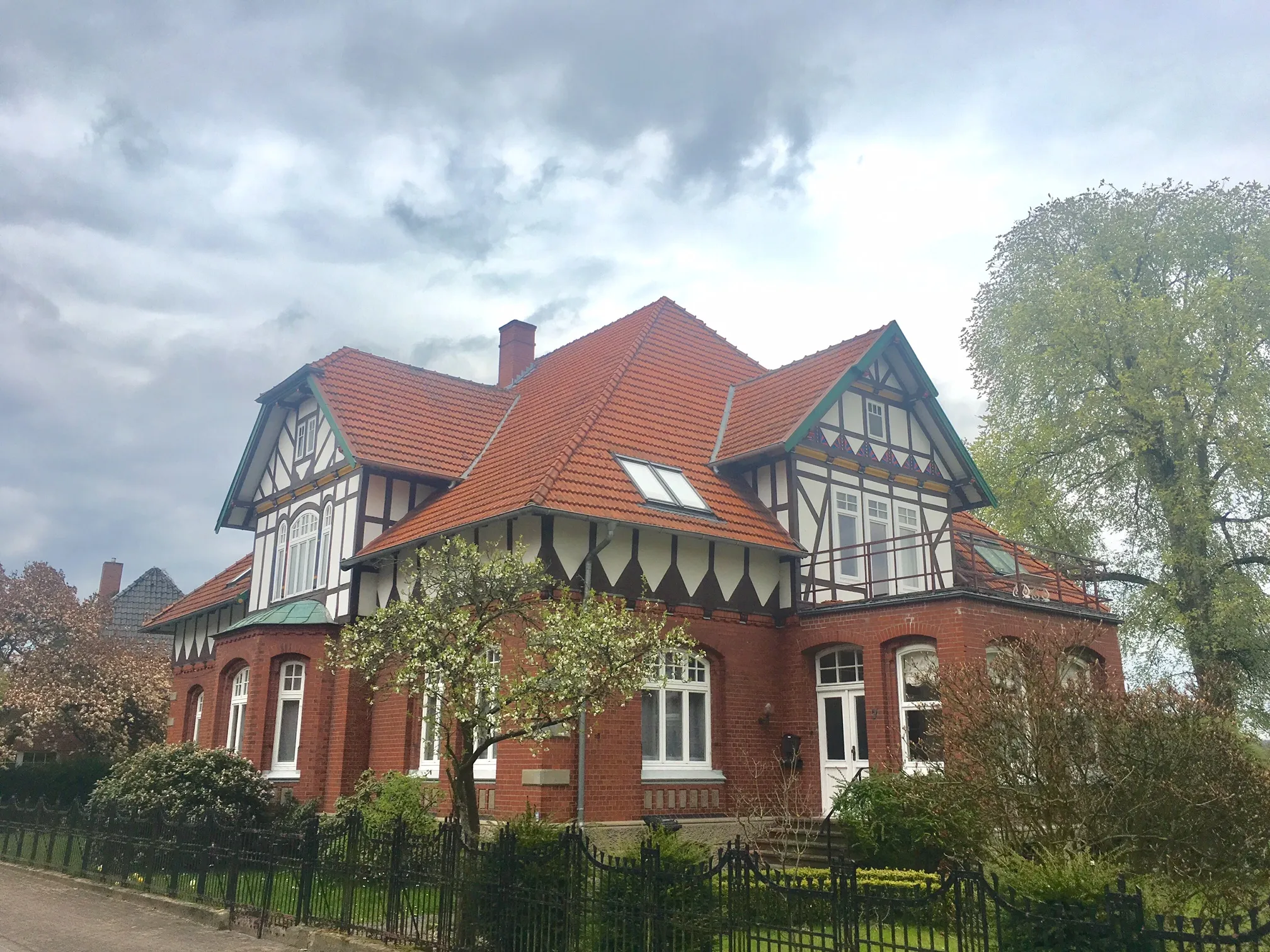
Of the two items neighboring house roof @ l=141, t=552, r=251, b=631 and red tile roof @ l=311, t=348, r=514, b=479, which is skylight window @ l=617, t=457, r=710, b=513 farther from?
neighboring house roof @ l=141, t=552, r=251, b=631

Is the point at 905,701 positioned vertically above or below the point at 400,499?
below

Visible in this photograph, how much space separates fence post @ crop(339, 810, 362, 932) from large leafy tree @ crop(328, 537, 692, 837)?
1.16 metres

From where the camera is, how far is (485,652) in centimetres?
1130

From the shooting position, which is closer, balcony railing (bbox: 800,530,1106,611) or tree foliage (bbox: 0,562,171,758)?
balcony railing (bbox: 800,530,1106,611)

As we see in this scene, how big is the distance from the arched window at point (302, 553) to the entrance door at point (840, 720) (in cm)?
1005

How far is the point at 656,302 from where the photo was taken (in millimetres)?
24219

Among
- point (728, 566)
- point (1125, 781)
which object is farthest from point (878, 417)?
point (1125, 781)

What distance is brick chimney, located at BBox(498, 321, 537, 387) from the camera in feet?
86.8

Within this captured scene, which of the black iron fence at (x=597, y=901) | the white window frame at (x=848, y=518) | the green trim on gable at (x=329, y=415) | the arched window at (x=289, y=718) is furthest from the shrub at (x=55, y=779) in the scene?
the white window frame at (x=848, y=518)

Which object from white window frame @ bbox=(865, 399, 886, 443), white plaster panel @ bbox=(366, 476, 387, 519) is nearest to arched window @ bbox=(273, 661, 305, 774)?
white plaster panel @ bbox=(366, 476, 387, 519)

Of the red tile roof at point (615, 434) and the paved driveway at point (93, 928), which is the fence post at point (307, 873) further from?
the red tile roof at point (615, 434)

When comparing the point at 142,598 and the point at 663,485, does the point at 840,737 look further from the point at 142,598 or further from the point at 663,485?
the point at 142,598

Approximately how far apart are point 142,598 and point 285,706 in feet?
99.7

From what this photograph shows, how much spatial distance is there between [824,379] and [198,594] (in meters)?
17.2
